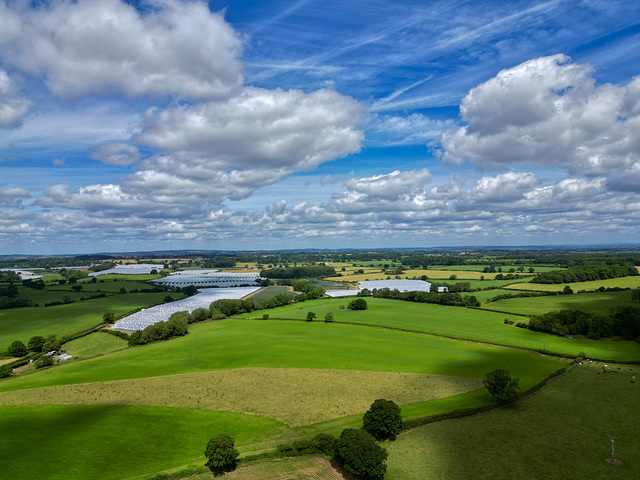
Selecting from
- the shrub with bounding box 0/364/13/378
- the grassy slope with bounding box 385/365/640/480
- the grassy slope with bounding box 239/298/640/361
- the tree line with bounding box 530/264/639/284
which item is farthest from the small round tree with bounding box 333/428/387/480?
the tree line with bounding box 530/264/639/284

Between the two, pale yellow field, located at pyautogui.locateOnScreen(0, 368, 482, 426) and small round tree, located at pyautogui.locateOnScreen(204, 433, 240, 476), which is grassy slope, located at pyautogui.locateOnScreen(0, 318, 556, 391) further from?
small round tree, located at pyautogui.locateOnScreen(204, 433, 240, 476)

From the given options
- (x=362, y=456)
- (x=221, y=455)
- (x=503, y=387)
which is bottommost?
(x=503, y=387)

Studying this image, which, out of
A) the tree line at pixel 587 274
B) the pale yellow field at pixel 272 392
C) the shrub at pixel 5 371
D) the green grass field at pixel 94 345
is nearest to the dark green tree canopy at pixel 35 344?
the green grass field at pixel 94 345

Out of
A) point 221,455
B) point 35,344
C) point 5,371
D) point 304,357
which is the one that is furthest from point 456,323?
point 35,344

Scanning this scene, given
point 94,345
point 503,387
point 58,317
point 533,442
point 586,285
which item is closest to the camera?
point 533,442

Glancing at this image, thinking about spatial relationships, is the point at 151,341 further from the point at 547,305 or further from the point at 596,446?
the point at 547,305

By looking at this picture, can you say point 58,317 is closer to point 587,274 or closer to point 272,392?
point 272,392

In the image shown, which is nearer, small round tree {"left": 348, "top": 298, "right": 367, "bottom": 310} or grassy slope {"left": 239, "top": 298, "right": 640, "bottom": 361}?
grassy slope {"left": 239, "top": 298, "right": 640, "bottom": 361}
